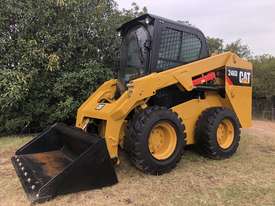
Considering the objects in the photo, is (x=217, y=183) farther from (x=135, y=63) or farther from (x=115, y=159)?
(x=135, y=63)

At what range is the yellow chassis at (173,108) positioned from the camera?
5.12 m

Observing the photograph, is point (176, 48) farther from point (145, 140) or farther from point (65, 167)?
point (65, 167)

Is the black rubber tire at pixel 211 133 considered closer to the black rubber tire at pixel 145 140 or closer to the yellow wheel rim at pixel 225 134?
the yellow wheel rim at pixel 225 134

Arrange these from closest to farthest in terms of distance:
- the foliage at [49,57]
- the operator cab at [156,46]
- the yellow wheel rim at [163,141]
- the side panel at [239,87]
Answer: the yellow wheel rim at [163,141]
the operator cab at [156,46]
the side panel at [239,87]
the foliage at [49,57]

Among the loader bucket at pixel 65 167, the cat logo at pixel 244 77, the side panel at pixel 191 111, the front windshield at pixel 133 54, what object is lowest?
the loader bucket at pixel 65 167

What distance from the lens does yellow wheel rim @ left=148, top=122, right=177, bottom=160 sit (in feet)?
17.9

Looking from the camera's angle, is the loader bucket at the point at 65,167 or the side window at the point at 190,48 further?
the side window at the point at 190,48

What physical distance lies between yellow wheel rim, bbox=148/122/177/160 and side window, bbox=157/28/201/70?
105 cm

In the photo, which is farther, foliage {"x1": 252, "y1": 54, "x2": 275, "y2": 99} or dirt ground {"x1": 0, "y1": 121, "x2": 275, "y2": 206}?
foliage {"x1": 252, "y1": 54, "x2": 275, "y2": 99}

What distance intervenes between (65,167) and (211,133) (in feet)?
8.66

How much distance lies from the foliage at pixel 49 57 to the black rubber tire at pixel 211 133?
11.9 ft

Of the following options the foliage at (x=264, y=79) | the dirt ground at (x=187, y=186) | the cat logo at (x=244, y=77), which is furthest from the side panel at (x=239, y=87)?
the foliage at (x=264, y=79)

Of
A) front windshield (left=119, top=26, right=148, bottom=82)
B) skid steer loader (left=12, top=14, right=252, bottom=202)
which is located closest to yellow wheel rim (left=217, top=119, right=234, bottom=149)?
skid steer loader (left=12, top=14, right=252, bottom=202)

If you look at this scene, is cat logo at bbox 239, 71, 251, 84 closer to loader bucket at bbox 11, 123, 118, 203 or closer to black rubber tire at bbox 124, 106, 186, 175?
black rubber tire at bbox 124, 106, 186, 175
